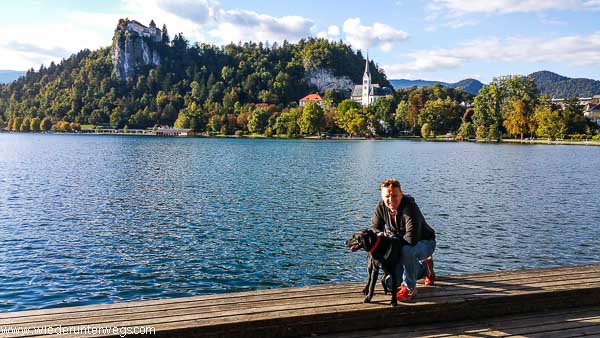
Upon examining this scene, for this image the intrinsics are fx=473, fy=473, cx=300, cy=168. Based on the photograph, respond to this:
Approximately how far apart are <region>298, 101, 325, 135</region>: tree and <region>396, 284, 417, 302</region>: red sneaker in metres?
154

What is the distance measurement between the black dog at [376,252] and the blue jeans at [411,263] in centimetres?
16

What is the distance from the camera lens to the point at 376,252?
22.6 feet

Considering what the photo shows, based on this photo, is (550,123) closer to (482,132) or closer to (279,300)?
(482,132)

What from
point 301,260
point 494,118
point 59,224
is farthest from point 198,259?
point 494,118

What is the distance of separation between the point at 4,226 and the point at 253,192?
54.7ft

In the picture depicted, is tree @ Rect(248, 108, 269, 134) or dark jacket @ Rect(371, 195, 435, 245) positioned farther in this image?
tree @ Rect(248, 108, 269, 134)

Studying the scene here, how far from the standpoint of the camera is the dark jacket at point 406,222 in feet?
23.9

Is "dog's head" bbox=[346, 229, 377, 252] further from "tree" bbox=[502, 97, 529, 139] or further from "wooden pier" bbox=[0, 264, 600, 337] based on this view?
"tree" bbox=[502, 97, 529, 139]

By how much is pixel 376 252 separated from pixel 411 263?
658 millimetres

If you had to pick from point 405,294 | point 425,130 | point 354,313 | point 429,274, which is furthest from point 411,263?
point 425,130

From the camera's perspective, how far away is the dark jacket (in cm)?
729

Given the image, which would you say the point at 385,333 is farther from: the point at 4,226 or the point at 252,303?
the point at 4,226

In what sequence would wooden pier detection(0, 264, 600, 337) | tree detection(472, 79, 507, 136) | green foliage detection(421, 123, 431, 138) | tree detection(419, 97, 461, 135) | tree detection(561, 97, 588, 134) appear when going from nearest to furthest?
wooden pier detection(0, 264, 600, 337), tree detection(561, 97, 588, 134), tree detection(472, 79, 507, 136), green foliage detection(421, 123, 431, 138), tree detection(419, 97, 461, 135)

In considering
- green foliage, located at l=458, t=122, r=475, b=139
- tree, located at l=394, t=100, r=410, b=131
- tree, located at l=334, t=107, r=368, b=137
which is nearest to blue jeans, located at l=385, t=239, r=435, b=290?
green foliage, located at l=458, t=122, r=475, b=139
